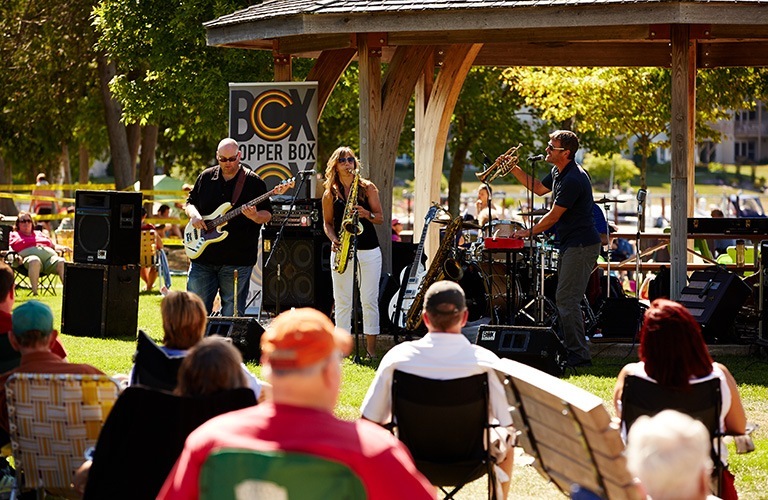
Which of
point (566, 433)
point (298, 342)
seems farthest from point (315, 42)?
point (298, 342)

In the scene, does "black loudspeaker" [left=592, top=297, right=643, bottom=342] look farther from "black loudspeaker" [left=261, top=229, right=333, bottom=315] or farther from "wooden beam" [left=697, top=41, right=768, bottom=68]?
"wooden beam" [left=697, top=41, right=768, bottom=68]

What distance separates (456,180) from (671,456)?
96.4 feet

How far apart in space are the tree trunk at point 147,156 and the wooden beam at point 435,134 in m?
16.3

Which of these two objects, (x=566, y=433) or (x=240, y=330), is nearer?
(x=566, y=433)

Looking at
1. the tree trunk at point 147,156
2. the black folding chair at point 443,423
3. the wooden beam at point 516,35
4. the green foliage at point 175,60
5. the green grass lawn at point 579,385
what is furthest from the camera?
the tree trunk at point 147,156

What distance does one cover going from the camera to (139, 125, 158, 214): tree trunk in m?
31.0

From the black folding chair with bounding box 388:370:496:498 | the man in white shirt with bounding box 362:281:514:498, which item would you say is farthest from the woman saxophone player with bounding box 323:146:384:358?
the black folding chair with bounding box 388:370:496:498

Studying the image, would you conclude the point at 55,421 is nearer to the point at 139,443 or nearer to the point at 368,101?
the point at 139,443

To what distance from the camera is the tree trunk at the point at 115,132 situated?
1128 inches

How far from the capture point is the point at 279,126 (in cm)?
1388

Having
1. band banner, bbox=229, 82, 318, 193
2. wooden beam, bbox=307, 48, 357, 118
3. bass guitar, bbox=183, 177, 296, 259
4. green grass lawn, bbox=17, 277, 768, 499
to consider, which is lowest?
green grass lawn, bbox=17, 277, 768, 499

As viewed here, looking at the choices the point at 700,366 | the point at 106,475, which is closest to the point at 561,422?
the point at 700,366

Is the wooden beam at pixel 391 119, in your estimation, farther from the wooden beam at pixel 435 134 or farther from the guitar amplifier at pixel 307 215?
the wooden beam at pixel 435 134

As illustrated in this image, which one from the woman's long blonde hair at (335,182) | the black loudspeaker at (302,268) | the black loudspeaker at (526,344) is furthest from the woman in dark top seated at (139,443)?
the black loudspeaker at (302,268)
